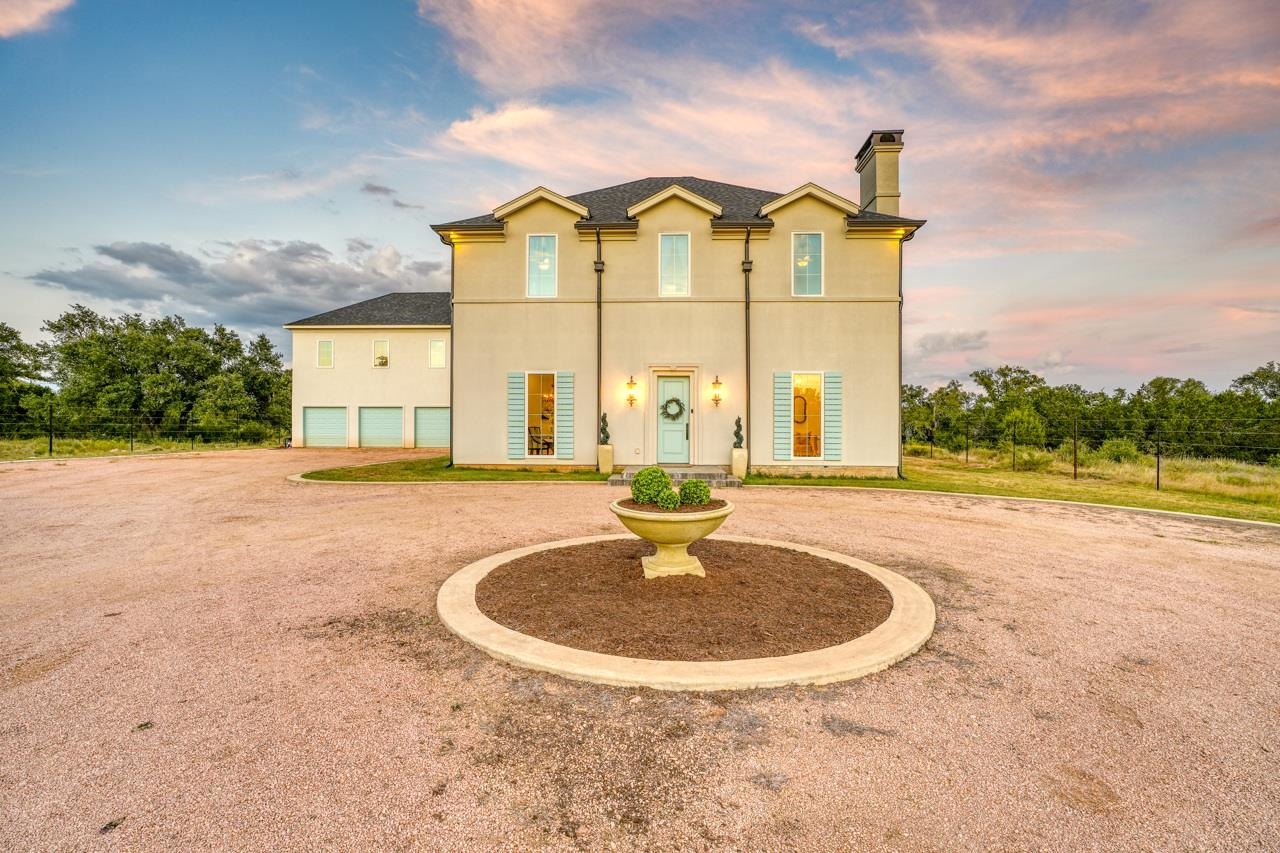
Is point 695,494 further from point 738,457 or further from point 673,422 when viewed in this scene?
point 673,422

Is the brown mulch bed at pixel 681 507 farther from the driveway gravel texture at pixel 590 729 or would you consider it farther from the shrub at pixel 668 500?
the driveway gravel texture at pixel 590 729

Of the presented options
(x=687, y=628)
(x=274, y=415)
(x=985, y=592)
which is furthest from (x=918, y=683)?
(x=274, y=415)

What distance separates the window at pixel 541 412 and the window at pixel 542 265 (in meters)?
2.47

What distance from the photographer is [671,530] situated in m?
4.57

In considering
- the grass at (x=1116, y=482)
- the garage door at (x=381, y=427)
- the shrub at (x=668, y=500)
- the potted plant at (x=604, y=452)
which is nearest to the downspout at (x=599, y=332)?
the potted plant at (x=604, y=452)

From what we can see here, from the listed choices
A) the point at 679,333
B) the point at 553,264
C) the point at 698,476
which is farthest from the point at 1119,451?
the point at 553,264

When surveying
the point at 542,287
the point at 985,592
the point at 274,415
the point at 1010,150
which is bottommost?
the point at 985,592

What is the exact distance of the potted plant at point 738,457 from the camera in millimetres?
12883

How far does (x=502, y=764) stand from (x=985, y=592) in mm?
4846

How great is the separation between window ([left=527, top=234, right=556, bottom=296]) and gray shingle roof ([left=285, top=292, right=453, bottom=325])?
10.0m

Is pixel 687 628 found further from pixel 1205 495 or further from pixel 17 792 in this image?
pixel 1205 495

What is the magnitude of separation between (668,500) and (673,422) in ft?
29.1

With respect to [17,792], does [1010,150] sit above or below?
above

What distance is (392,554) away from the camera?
5.96 meters
